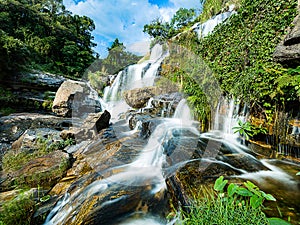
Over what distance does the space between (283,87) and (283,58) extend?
2.53ft

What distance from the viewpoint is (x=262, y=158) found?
3.84 m

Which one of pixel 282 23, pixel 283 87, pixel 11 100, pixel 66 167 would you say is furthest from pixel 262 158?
pixel 11 100

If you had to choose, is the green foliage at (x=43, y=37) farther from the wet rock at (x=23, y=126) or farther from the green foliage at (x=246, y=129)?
the green foliage at (x=246, y=129)

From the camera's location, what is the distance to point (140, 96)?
33.1 ft

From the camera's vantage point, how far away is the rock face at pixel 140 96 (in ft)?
32.8

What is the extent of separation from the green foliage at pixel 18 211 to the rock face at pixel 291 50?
5.92 metres

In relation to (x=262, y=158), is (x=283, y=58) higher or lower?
higher

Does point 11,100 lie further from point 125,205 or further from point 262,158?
point 262,158

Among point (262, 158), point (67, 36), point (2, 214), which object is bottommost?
point (2, 214)

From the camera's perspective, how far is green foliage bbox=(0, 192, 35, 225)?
91.2 inches

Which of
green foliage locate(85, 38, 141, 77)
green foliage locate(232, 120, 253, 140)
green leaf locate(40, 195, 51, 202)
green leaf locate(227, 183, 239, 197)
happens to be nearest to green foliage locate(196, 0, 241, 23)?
green foliage locate(232, 120, 253, 140)

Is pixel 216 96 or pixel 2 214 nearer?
pixel 2 214

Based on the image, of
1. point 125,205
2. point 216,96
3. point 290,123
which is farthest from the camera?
point 216,96

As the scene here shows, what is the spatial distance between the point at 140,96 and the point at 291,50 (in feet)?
24.5
